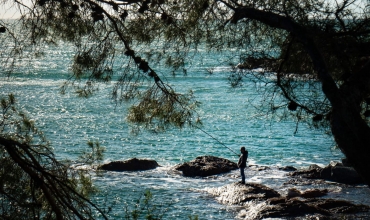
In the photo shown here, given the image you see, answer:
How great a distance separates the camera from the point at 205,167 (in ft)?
75.9

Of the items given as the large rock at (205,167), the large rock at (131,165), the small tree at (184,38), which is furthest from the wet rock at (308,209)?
the small tree at (184,38)

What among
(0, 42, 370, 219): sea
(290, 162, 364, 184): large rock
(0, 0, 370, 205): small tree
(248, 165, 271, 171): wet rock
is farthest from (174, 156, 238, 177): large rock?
(0, 0, 370, 205): small tree

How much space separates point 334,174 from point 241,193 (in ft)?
14.4

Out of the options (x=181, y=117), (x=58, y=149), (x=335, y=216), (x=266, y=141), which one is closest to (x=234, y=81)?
(x=181, y=117)

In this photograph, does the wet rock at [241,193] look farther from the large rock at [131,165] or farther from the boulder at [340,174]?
the large rock at [131,165]

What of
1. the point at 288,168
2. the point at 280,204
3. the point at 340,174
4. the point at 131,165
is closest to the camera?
the point at 280,204

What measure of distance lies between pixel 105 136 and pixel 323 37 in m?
24.9

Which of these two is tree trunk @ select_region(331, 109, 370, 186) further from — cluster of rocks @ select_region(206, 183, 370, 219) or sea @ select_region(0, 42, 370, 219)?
cluster of rocks @ select_region(206, 183, 370, 219)

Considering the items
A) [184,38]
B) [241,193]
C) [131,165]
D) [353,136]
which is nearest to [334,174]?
[241,193]

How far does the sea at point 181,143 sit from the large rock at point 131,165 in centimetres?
42

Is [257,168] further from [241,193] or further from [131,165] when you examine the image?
[241,193]

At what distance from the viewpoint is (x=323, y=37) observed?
22.8 ft

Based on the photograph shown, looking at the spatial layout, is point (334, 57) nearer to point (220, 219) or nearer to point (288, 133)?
point (220, 219)

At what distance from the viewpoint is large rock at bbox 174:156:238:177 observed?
22.8m
